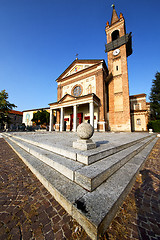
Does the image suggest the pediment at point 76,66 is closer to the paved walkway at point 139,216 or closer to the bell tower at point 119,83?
the bell tower at point 119,83

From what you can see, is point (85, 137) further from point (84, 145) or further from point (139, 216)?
point (139, 216)

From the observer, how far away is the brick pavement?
3.60ft

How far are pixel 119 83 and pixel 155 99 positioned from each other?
14.0 m

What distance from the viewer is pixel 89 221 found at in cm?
106

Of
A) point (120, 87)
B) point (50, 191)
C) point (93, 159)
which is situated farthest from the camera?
point (120, 87)

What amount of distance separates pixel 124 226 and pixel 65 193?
935 mm

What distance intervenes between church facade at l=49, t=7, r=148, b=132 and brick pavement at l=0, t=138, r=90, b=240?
1222cm

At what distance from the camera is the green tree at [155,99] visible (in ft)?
71.9

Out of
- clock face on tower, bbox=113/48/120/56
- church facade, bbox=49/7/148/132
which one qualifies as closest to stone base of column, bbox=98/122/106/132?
church facade, bbox=49/7/148/132

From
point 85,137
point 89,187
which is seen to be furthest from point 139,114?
point 89,187

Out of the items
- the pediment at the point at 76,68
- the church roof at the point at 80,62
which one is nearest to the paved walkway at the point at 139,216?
the church roof at the point at 80,62

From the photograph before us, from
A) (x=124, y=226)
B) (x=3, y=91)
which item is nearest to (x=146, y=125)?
(x=124, y=226)

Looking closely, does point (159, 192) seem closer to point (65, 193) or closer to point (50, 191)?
point (65, 193)

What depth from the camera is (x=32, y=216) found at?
134cm
